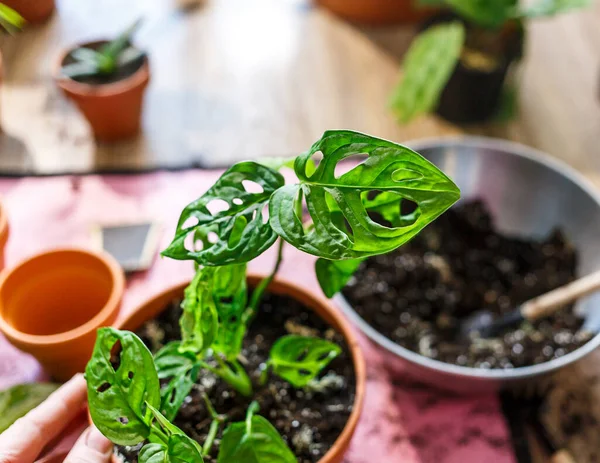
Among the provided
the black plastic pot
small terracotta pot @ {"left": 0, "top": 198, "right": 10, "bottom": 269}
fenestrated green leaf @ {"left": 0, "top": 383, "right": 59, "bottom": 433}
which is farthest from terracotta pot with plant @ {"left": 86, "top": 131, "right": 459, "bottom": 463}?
the black plastic pot

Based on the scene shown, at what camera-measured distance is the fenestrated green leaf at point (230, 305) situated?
650 millimetres

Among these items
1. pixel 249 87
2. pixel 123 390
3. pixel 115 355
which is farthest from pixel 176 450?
pixel 249 87

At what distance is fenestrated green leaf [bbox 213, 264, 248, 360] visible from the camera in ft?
2.13

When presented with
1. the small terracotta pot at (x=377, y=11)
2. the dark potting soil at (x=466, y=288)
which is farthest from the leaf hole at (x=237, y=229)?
the small terracotta pot at (x=377, y=11)

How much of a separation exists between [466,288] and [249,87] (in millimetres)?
737

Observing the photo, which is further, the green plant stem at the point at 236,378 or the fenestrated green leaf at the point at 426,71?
the fenestrated green leaf at the point at 426,71

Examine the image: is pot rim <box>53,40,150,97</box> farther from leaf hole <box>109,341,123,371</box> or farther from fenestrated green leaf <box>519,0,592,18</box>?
fenestrated green leaf <box>519,0,592,18</box>

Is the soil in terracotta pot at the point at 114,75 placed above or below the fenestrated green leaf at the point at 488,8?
below

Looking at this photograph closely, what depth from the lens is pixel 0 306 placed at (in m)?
0.84

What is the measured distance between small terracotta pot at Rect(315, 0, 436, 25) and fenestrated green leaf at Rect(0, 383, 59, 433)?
1274 mm

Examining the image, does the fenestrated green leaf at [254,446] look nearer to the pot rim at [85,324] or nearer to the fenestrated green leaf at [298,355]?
the fenestrated green leaf at [298,355]

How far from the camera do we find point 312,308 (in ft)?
2.83

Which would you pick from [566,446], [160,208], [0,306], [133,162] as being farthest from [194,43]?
[566,446]

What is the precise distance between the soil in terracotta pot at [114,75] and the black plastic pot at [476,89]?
27.4 inches
